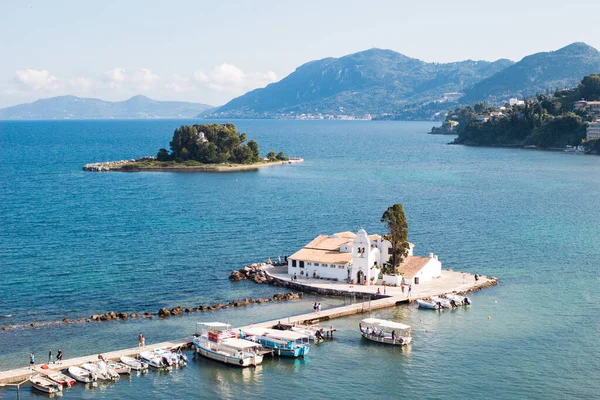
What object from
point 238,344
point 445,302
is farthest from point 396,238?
point 238,344

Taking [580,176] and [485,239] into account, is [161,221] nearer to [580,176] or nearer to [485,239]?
[485,239]

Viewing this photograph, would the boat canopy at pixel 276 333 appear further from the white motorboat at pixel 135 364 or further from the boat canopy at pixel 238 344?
the white motorboat at pixel 135 364

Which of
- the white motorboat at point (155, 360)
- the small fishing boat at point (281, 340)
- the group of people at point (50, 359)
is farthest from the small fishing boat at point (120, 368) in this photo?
the small fishing boat at point (281, 340)

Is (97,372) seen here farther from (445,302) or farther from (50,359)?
(445,302)

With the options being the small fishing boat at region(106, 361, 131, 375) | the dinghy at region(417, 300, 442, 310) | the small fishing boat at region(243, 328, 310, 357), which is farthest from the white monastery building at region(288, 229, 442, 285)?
the small fishing boat at region(106, 361, 131, 375)

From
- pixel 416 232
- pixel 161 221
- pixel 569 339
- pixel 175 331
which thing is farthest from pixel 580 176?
pixel 175 331

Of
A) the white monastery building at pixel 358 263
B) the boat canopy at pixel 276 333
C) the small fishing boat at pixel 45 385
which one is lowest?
the small fishing boat at pixel 45 385
